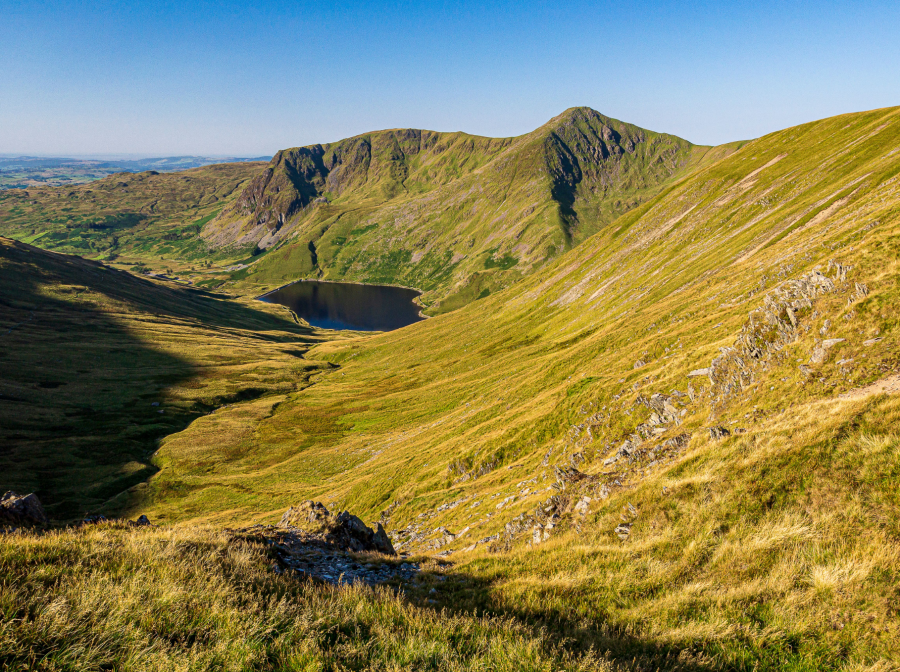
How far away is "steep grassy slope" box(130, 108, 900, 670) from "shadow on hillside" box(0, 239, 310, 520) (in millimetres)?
9937

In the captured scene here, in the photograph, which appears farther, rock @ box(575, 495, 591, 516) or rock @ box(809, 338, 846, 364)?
rock @ box(809, 338, 846, 364)

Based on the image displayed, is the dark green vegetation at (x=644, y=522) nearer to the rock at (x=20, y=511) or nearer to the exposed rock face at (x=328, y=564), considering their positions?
the exposed rock face at (x=328, y=564)

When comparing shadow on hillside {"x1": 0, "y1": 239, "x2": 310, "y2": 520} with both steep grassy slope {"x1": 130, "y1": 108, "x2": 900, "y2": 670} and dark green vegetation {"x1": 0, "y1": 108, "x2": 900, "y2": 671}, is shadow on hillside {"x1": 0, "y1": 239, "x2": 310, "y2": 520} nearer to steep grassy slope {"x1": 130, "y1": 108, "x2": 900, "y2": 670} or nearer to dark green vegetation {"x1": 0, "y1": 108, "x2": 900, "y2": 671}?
steep grassy slope {"x1": 130, "y1": 108, "x2": 900, "y2": 670}

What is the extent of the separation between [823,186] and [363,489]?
103716 mm

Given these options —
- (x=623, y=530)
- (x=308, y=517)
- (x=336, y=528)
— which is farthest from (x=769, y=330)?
(x=308, y=517)

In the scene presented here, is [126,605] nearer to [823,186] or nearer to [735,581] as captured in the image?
[735,581]

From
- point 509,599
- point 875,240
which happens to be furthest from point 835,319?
point 509,599

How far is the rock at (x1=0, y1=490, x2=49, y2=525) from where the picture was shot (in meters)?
15.8

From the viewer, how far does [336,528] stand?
2055 cm

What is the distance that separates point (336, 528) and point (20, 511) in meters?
13.3

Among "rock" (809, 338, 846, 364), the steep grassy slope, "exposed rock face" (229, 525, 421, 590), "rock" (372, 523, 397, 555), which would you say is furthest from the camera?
"rock" (372, 523, 397, 555)

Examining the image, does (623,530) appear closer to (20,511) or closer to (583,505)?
(583,505)

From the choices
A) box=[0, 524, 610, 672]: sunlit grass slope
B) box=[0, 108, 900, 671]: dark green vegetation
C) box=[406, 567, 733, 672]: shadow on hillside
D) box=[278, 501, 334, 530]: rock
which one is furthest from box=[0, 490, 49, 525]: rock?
box=[406, 567, 733, 672]: shadow on hillside

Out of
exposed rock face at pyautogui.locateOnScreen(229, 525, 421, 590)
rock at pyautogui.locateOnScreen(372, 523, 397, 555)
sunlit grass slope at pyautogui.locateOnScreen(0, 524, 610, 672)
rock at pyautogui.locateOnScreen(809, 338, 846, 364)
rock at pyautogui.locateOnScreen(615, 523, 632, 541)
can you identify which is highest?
rock at pyautogui.locateOnScreen(809, 338, 846, 364)
